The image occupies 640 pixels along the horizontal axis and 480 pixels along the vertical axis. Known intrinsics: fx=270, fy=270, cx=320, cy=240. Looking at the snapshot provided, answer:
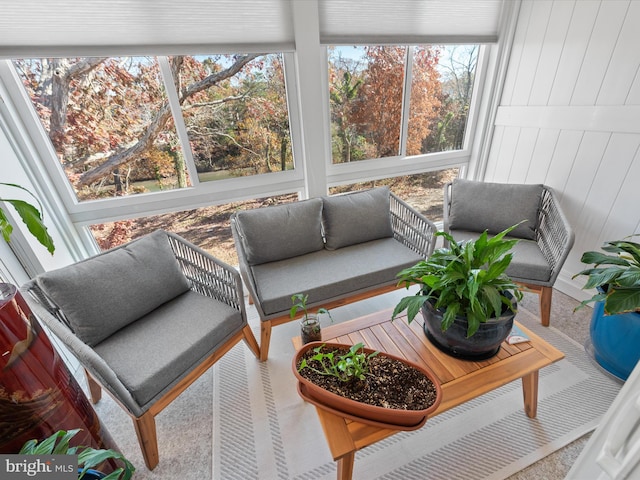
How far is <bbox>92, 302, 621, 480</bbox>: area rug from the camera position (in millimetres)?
1169

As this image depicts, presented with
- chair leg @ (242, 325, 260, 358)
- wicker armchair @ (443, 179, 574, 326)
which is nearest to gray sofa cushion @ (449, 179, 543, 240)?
wicker armchair @ (443, 179, 574, 326)

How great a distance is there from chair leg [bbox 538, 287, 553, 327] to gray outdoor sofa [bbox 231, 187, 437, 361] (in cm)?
76

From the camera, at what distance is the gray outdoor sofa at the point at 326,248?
164 centimetres

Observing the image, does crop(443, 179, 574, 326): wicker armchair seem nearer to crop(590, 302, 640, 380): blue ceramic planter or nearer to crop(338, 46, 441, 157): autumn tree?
crop(590, 302, 640, 380): blue ceramic planter

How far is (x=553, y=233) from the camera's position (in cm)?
184

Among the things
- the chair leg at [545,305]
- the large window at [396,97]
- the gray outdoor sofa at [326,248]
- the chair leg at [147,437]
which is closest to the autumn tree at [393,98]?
the large window at [396,97]

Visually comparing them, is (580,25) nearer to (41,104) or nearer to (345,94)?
(345,94)

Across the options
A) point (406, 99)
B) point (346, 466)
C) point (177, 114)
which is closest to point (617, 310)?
point (346, 466)

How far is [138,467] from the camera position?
1212mm

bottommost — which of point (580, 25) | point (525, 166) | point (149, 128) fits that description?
point (525, 166)

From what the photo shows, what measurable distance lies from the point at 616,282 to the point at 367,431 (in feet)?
4.46

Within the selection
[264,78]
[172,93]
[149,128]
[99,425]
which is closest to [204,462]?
[99,425]

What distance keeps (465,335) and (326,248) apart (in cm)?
115

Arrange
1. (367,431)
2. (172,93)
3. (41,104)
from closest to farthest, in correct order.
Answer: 1. (367,431)
2. (41,104)
3. (172,93)
